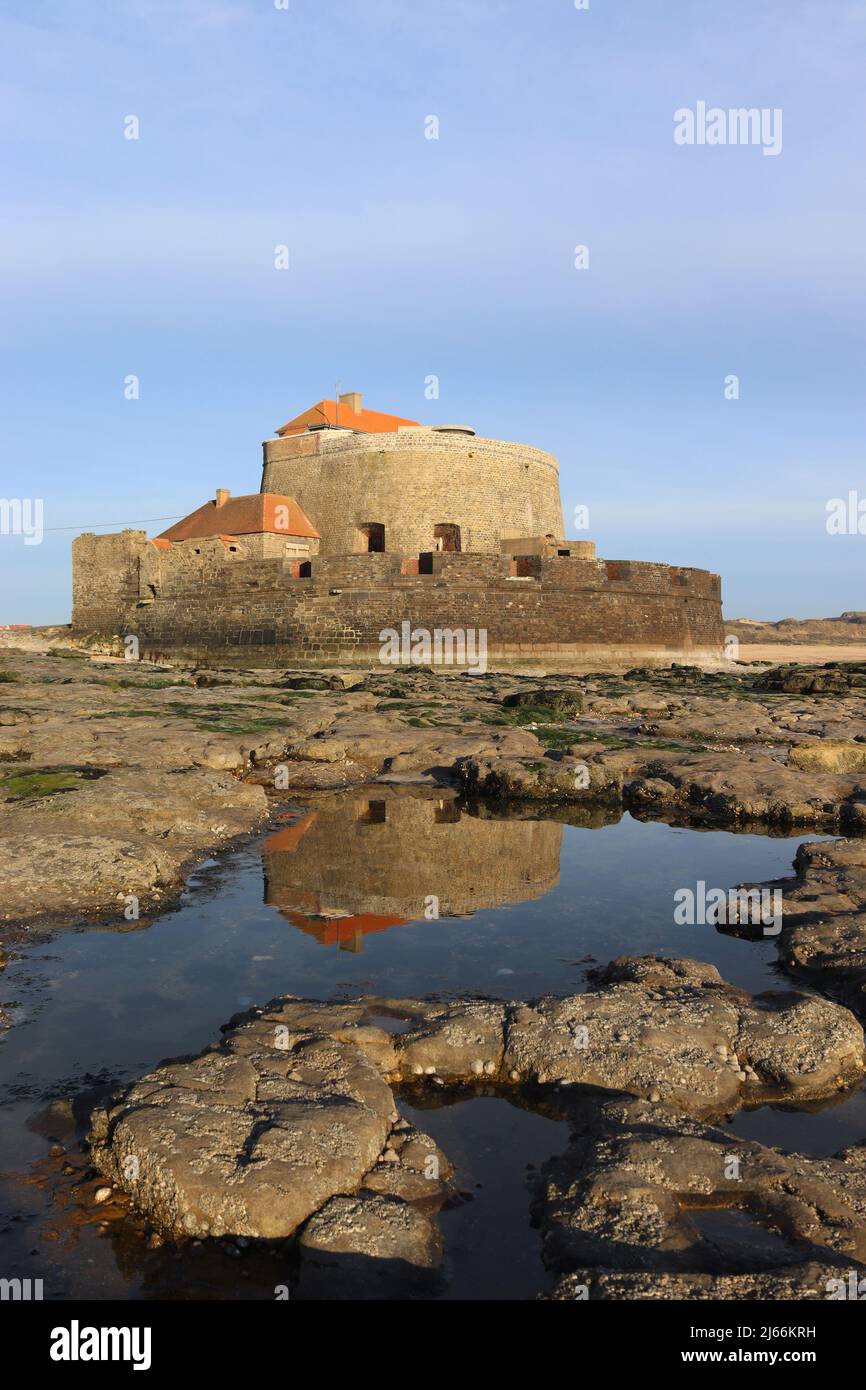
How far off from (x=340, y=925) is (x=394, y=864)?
1349 millimetres

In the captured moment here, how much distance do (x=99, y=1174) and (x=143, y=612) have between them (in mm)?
30681

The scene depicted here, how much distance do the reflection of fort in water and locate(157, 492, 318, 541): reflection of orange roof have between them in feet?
84.1

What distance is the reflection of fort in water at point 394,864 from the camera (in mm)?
5707

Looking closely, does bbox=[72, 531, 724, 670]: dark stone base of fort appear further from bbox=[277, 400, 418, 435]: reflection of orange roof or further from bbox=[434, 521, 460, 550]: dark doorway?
bbox=[277, 400, 418, 435]: reflection of orange roof

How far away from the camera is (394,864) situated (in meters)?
6.76

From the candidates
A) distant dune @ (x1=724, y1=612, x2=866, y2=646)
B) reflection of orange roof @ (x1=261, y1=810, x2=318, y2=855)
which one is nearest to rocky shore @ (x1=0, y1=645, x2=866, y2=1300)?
reflection of orange roof @ (x1=261, y1=810, x2=318, y2=855)

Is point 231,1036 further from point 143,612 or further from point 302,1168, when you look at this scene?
point 143,612

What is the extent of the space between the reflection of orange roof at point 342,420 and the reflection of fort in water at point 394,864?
31.8 m

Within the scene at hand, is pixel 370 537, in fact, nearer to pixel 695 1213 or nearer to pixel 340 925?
pixel 340 925

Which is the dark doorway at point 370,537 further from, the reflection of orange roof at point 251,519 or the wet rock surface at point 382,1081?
the wet rock surface at point 382,1081

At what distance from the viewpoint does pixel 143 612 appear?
32.0 meters

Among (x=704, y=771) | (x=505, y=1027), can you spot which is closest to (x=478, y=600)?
(x=704, y=771)

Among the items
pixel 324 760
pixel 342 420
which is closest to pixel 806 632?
pixel 342 420

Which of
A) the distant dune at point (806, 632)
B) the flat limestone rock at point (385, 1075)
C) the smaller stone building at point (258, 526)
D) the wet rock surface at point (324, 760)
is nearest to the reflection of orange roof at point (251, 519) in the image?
the smaller stone building at point (258, 526)
